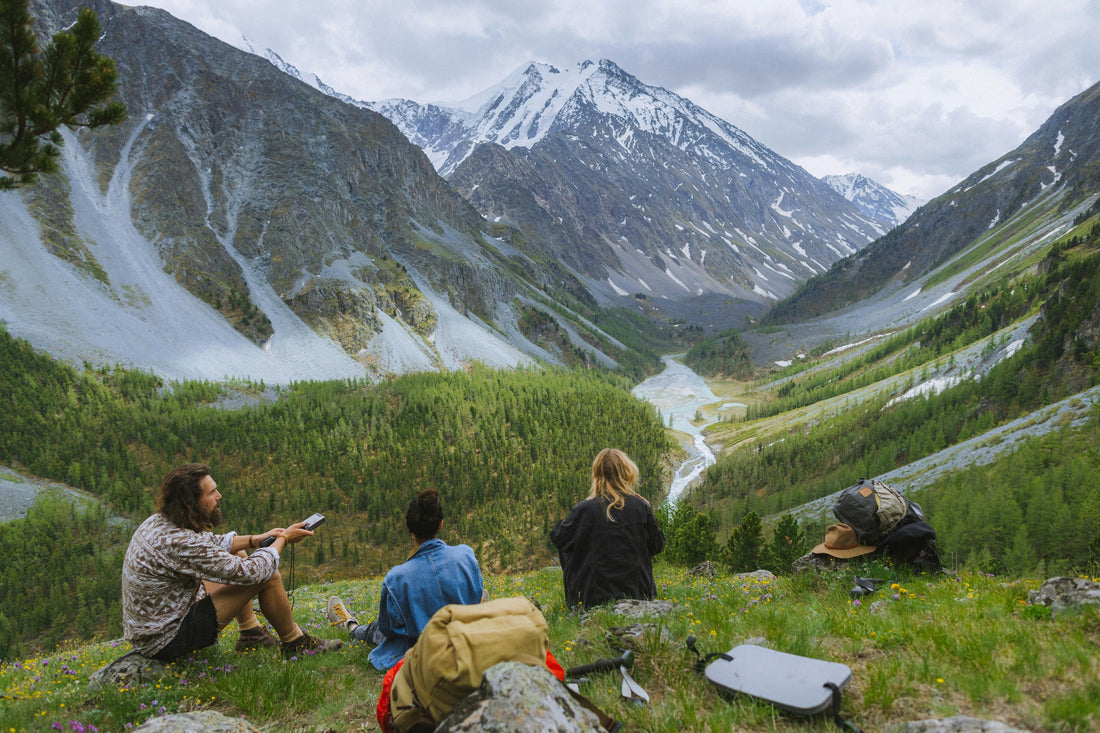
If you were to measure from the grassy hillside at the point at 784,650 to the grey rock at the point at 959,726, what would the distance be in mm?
275

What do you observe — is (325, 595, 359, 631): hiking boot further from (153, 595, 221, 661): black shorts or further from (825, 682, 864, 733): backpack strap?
(825, 682, 864, 733): backpack strap

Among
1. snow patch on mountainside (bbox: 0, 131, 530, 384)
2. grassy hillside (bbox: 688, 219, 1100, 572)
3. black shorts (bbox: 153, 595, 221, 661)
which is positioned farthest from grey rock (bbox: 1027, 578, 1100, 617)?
snow patch on mountainside (bbox: 0, 131, 530, 384)

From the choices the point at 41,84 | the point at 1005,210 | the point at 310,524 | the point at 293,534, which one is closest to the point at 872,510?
the point at 310,524

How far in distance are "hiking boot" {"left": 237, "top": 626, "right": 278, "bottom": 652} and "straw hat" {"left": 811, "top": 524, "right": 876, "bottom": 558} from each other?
9055mm

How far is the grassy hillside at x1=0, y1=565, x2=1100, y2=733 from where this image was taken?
3.75 m

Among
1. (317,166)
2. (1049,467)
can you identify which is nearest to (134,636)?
(1049,467)

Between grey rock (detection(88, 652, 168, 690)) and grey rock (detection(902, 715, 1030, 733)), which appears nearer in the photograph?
grey rock (detection(902, 715, 1030, 733))

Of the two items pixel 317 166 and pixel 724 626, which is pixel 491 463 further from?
pixel 317 166

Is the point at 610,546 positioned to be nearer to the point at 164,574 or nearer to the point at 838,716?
the point at 838,716

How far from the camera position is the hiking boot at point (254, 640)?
703 cm

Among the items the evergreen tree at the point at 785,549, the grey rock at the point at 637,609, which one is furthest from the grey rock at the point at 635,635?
the evergreen tree at the point at 785,549

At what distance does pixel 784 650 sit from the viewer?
5.08m

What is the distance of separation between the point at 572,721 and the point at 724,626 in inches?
133

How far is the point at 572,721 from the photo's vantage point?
10.4ft
